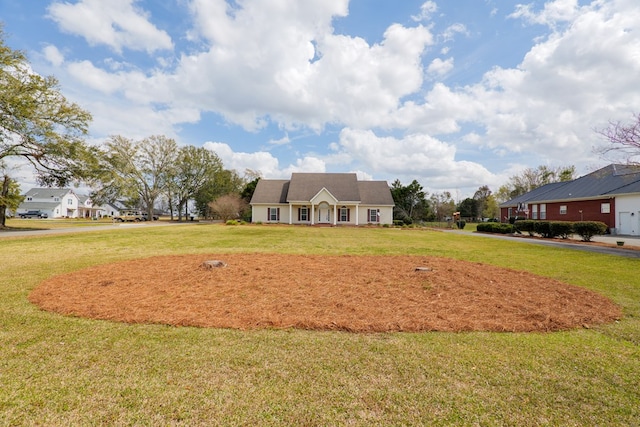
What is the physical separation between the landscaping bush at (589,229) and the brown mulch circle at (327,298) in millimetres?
15110

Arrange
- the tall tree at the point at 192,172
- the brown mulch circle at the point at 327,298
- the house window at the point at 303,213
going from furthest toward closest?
the tall tree at the point at 192,172 < the house window at the point at 303,213 < the brown mulch circle at the point at 327,298

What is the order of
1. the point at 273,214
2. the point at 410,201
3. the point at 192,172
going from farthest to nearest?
the point at 192,172, the point at 410,201, the point at 273,214

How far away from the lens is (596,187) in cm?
2833

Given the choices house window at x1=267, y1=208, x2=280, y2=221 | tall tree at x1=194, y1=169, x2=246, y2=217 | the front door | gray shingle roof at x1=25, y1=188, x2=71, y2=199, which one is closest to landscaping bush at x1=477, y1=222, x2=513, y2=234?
the front door

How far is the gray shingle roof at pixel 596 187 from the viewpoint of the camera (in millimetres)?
24750

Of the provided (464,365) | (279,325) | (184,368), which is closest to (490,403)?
(464,365)

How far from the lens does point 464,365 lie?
3438 mm

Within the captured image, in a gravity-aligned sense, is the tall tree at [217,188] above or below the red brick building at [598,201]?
above

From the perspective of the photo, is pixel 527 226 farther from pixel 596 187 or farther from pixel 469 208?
pixel 469 208

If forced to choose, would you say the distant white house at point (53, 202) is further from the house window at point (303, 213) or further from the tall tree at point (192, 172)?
the house window at point (303, 213)

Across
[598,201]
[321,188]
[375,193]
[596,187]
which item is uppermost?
[321,188]

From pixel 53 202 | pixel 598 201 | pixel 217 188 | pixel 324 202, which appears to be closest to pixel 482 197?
pixel 598 201

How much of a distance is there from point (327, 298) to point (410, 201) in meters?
41.3

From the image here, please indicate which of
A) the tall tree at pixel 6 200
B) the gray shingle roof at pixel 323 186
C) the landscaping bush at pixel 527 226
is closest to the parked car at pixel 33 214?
the tall tree at pixel 6 200
